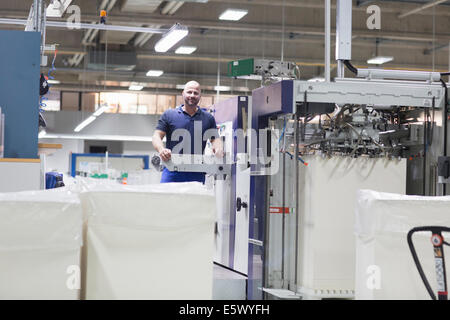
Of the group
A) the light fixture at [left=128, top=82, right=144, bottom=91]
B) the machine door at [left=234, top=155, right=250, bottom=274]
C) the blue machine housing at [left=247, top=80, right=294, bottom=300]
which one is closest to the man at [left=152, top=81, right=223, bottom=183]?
the machine door at [left=234, top=155, right=250, bottom=274]

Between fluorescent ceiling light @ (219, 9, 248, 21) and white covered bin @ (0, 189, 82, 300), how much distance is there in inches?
350

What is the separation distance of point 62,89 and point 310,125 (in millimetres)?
13090

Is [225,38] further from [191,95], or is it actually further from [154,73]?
[191,95]

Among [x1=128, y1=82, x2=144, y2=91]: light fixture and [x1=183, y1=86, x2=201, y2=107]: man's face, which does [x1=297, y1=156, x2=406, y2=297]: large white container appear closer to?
[x1=183, y1=86, x2=201, y2=107]: man's face

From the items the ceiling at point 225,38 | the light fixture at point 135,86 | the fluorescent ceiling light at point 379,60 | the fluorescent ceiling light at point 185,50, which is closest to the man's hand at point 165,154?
the ceiling at point 225,38

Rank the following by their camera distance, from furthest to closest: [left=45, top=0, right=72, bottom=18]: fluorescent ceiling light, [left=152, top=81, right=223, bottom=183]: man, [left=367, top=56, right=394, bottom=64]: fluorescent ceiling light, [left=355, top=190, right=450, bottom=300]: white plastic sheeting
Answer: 1. [left=367, top=56, right=394, bottom=64]: fluorescent ceiling light
2. [left=45, top=0, right=72, bottom=18]: fluorescent ceiling light
3. [left=152, top=81, right=223, bottom=183]: man
4. [left=355, top=190, right=450, bottom=300]: white plastic sheeting

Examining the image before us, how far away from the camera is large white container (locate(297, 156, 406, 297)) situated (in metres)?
3.54

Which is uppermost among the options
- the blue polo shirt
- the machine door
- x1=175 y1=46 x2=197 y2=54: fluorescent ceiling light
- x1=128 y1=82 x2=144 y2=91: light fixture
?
x1=175 y1=46 x2=197 y2=54: fluorescent ceiling light

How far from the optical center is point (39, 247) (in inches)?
78.5

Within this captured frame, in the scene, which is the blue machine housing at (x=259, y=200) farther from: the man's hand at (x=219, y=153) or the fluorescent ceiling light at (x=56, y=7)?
the fluorescent ceiling light at (x=56, y=7)

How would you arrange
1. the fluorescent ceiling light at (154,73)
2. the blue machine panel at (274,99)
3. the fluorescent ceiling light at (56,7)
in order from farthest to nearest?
1. the fluorescent ceiling light at (154,73)
2. the fluorescent ceiling light at (56,7)
3. the blue machine panel at (274,99)

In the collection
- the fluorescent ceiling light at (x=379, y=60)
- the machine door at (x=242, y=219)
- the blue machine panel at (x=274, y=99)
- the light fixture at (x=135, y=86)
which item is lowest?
the machine door at (x=242, y=219)

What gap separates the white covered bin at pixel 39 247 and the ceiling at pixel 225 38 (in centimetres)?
823

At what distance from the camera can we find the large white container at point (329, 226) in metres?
3.54
